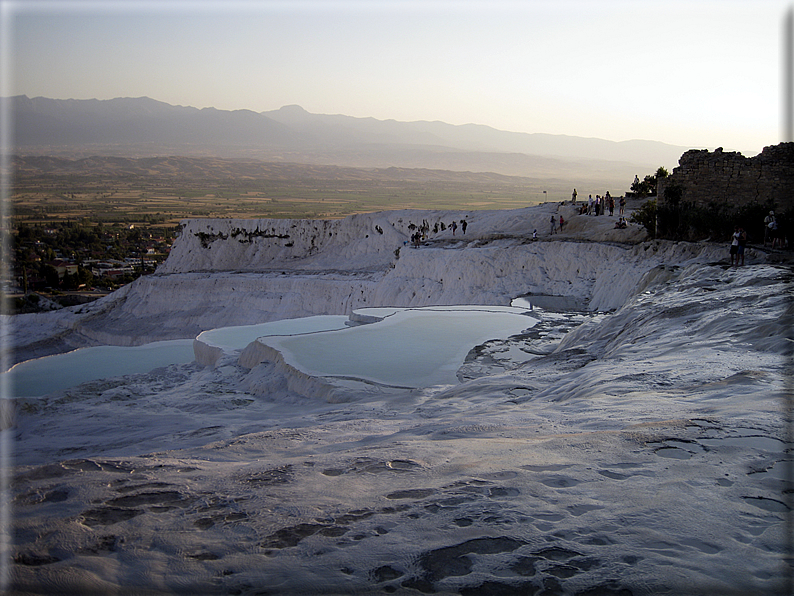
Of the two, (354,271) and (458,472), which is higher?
(458,472)

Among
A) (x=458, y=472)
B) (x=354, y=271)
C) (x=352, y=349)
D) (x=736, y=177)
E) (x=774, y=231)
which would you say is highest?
(x=736, y=177)

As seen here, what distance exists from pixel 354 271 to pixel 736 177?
16573mm

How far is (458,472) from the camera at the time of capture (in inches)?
127

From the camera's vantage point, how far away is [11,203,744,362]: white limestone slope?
1872 centimetres

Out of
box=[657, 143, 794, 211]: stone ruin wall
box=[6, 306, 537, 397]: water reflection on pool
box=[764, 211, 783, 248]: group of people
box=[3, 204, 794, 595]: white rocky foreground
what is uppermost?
box=[657, 143, 794, 211]: stone ruin wall

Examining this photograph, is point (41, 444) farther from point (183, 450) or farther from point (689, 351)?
point (689, 351)

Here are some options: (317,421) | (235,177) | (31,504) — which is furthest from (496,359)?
Result: (235,177)

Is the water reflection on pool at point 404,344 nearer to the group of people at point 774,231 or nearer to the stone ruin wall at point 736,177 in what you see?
the group of people at point 774,231

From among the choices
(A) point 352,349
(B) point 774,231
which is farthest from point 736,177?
(A) point 352,349

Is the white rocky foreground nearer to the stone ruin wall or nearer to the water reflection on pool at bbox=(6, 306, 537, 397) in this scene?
the water reflection on pool at bbox=(6, 306, 537, 397)

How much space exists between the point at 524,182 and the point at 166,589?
421 ft

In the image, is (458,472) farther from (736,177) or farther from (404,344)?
(736,177)

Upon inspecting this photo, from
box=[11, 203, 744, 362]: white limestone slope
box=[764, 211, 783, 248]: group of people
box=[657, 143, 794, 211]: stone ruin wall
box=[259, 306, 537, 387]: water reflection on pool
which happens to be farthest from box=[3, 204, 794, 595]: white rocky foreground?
box=[657, 143, 794, 211]: stone ruin wall

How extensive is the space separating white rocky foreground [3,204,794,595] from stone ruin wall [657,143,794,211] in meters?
8.73
